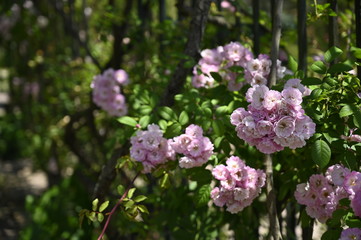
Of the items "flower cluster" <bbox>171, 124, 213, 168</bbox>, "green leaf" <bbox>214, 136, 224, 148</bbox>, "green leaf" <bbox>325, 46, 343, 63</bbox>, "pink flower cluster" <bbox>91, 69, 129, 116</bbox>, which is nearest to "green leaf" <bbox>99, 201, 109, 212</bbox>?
"flower cluster" <bbox>171, 124, 213, 168</bbox>

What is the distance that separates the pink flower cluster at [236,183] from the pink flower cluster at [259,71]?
34cm

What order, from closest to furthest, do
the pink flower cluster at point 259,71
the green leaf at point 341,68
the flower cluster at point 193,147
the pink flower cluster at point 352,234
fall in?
the pink flower cluster at point 352,234
the green leaf at point 341,68
the flower cluster at point 193,147
the pink flower cluster at point 259,71

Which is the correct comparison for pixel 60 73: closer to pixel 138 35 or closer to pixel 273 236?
pixel 138 35

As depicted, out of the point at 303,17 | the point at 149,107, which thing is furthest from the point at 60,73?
the point at 303,17

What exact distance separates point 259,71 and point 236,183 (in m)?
0.46

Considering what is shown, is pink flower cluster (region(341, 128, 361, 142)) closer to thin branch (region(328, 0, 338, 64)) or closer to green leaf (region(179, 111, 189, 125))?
thin branch (region(328, 0, 338, 64))

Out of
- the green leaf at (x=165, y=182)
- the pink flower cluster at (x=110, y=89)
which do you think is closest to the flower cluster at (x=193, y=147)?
the green leaf at (x=165, y=182)

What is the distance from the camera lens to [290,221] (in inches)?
98.7

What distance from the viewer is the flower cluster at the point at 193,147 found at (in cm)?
170

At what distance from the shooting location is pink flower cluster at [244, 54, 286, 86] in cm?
181

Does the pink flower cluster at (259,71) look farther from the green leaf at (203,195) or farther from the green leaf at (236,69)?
the green leaf at (203,195)

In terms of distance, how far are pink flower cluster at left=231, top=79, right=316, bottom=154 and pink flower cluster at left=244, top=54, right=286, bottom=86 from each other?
33 centimetres

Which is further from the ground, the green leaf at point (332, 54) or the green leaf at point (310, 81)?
the green leaf at point (332, 54)

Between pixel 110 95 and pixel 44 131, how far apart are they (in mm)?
2021
